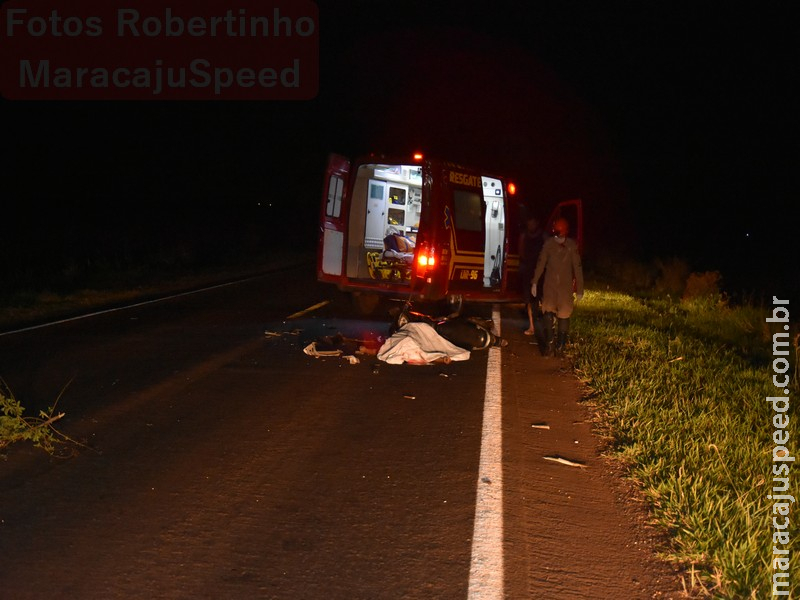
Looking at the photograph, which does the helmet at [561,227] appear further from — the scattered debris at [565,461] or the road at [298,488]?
the scattered debris at [565,461]

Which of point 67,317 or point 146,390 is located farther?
point 67,317

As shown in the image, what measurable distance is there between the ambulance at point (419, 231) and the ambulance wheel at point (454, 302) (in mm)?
18

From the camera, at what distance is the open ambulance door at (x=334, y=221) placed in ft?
38.3

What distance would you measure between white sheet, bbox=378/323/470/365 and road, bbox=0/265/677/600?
10.1 inches

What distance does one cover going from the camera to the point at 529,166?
85.6 meters

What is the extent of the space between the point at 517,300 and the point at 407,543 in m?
8.97

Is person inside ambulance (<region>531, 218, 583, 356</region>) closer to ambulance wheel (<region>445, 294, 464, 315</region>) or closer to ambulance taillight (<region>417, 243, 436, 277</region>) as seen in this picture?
ambulance taillight (<region>417, 243, 436, 277</region>)

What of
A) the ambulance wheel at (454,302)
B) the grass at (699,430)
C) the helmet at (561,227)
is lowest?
the grass at (699,430)

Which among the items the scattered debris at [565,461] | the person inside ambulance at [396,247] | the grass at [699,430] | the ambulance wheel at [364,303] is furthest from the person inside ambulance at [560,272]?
the ambulance wheel at [364,303]

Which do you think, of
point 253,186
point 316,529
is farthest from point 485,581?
point 253,186

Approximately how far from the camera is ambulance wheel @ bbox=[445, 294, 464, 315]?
11.7 m


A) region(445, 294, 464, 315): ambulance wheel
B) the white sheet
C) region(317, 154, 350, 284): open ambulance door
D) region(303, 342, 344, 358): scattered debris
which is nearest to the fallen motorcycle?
region(445, 294, 464, 315): ambulance wheel

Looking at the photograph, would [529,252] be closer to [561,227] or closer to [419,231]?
[419,231]

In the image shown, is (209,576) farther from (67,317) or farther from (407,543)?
(67,317)
